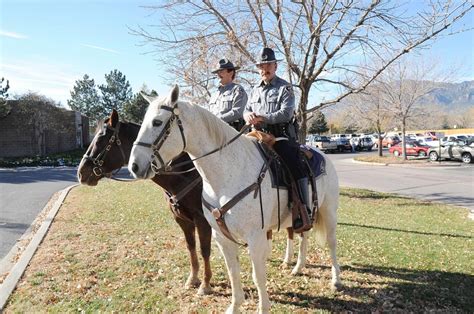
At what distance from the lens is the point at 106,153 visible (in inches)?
191

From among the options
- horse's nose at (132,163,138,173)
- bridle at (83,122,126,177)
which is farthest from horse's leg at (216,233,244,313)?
bridle at (83,122,126,177)

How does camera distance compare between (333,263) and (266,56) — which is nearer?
(266,56)

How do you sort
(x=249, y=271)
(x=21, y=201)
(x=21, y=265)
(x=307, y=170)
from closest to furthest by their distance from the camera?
(x=307, y=170) → (x=249, y=271) → (x=21, y=265) → (x=21, y=201)

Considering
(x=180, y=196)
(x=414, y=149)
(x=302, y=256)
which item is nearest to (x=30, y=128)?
(x=180, y=196)

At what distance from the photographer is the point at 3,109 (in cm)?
2947

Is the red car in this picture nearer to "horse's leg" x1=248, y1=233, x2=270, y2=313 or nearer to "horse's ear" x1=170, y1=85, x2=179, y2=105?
"horse's leg" x1=248, y1=233, x2=270, y2=313

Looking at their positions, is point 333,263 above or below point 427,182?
above

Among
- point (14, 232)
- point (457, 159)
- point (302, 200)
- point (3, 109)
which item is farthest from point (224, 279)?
point (3, 109)

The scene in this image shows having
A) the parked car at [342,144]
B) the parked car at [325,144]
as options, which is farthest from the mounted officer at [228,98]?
the parked car at [342,144]

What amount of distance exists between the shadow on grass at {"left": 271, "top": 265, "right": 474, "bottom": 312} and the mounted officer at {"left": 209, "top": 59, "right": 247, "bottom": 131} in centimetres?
255

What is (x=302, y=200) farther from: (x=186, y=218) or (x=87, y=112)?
(x=87, y=112)

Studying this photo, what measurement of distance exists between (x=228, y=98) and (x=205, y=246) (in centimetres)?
208

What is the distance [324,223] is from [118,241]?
4.70m

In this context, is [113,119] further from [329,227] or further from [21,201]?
[21,201]
